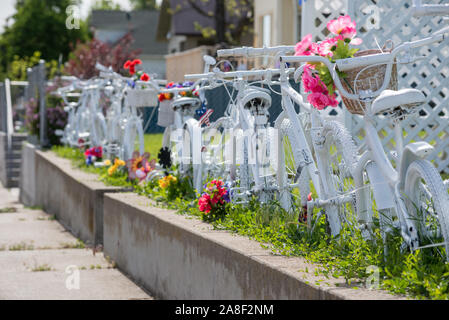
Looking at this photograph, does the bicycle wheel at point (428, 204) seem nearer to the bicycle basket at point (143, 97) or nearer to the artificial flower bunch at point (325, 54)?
the artificial flower bunch at point (325, 54)

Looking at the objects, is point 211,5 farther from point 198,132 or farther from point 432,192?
point 432,192

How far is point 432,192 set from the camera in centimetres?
370

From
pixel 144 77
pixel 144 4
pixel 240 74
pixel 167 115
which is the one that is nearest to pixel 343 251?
pixel 240 74

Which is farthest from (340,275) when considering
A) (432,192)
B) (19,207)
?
(19,207)

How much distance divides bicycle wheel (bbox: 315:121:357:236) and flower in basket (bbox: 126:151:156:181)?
3981 millimetres

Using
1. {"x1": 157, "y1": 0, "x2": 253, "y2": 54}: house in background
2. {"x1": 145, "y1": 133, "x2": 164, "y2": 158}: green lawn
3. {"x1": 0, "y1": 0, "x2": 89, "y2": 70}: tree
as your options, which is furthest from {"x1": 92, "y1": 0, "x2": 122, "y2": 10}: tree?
{"x1": 145, "y1": 133, "x2": 164, "y2": 158}: green lawn

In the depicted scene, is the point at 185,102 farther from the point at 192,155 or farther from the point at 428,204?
the point at 428,204

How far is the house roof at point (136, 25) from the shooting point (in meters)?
59.5

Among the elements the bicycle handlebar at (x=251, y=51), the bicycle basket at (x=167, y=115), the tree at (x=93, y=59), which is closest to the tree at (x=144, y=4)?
the tree at (x=93, y=59)

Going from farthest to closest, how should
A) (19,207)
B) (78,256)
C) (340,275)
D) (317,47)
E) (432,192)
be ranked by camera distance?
(19,207), (78,256), (317,47), (340,275), (432,192)

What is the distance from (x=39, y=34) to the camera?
66.4 meters

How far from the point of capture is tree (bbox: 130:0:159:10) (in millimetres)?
94838

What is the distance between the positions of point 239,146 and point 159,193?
62.9 inches

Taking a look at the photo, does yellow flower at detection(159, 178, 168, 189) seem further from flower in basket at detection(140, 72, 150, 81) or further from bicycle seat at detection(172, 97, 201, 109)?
flower in basket at detection(140, 72, 150, 81)
